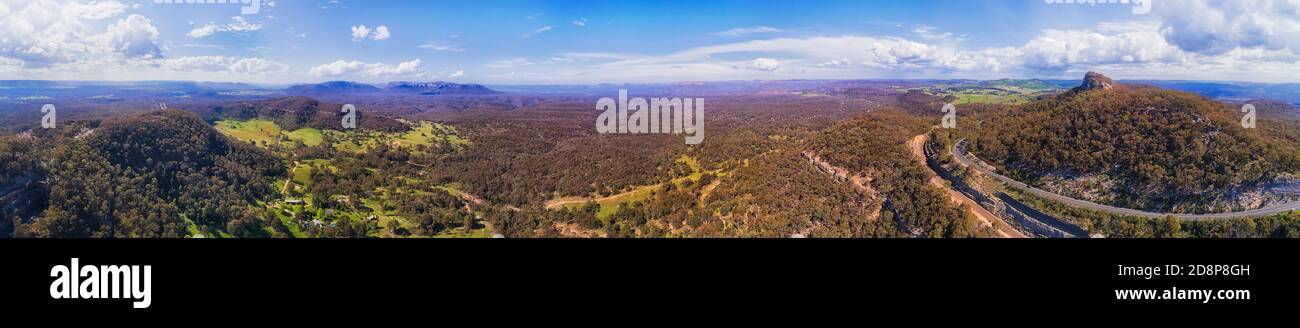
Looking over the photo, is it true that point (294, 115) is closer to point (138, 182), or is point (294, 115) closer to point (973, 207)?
point (138, 182)

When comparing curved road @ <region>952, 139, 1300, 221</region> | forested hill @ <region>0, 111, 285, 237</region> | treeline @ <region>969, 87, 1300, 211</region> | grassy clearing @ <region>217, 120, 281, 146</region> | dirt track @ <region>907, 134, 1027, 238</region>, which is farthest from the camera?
grassy clearing @ <region>217, 120, 281, 146</region>

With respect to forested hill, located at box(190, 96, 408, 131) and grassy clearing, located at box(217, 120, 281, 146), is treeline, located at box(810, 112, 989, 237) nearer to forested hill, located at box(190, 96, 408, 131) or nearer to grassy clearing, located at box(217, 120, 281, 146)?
grassy clearing, located at box(217, 120, 281, 146)

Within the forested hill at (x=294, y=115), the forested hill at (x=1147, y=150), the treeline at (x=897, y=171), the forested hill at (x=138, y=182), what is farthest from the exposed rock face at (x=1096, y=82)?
the forested hill at (x=294, y=115)

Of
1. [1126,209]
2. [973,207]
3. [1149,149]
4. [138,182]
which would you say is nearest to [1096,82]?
[1149,149]

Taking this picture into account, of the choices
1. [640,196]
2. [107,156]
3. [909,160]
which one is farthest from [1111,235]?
[107,156]

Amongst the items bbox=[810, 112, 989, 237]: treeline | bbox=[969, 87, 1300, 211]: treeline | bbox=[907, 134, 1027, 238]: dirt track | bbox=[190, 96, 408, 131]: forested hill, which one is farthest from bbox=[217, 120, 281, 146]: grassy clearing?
bbox=[969, 87, 1300, 211]: treeline

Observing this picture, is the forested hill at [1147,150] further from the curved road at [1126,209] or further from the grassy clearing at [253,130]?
the grassy clearing at [253,130]
